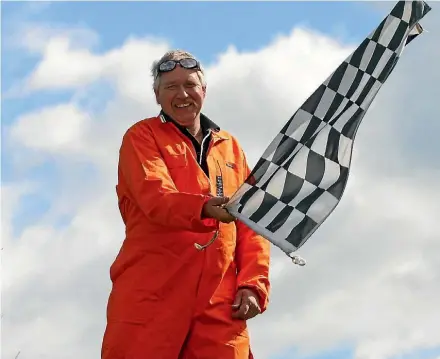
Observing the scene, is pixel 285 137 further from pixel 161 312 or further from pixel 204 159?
pixel 161 312

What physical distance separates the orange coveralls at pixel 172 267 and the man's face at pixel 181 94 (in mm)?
174

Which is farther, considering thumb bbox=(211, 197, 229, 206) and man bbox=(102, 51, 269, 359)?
man bbox=(102, 51, 269, 359)

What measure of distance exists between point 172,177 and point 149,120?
1.65 ft

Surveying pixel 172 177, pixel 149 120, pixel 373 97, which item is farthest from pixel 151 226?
pixel 373 97

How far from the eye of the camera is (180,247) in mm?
6273

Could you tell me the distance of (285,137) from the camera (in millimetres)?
6215

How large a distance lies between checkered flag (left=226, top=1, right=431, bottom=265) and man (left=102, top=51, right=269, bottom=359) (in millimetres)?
238

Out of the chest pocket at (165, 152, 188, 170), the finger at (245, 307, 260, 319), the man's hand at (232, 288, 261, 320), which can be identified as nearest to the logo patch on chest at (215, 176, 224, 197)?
the chest pocket at (165, 152, 188, 170)

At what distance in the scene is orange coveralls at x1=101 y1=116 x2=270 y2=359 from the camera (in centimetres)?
612

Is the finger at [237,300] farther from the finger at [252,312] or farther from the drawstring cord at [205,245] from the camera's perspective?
the drawstring cord at [205,245]

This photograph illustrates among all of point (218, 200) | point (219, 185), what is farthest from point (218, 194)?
point (218, 200)

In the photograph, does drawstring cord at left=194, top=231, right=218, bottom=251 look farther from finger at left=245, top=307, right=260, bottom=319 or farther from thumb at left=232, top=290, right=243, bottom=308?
finger at left=245, top=307, right=260, bottom=319

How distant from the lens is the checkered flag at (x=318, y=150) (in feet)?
19.8

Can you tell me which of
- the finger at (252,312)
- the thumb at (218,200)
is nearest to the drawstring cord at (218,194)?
→ the thumb at (218,200)
